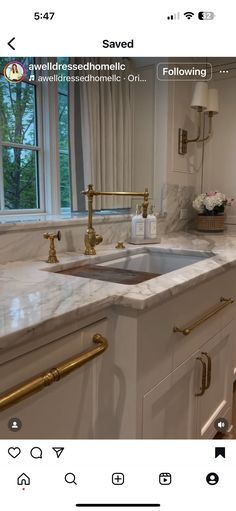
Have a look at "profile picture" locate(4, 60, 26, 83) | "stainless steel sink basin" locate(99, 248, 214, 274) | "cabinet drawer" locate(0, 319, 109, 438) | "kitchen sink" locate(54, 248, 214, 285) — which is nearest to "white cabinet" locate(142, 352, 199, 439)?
"cabinet drawer" locate(0, 319, 109, 438)

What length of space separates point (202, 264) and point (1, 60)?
0.70m

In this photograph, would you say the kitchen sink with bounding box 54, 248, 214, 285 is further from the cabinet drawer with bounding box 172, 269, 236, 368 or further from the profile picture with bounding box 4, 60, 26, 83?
the profile picture with bounding box 4, 60, 26, 83

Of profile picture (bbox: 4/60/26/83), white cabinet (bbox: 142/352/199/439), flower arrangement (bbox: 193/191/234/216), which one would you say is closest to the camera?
profile picture (bbox: 4/60/26/83)

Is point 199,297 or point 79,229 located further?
point 79,229

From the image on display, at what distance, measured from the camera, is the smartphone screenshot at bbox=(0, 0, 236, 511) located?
47 cm

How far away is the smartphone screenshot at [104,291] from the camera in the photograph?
47 centimetres
